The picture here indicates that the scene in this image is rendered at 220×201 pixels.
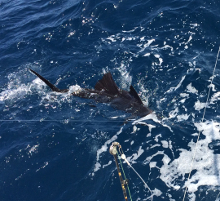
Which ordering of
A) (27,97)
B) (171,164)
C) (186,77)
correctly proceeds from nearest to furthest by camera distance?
(171,164), (186,77), (27,97)

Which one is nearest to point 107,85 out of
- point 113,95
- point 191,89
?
point 113,95

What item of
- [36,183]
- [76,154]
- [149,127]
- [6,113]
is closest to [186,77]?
[149,127]

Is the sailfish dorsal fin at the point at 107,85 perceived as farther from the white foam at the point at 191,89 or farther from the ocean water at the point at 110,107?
the white foam at the point at 191,89

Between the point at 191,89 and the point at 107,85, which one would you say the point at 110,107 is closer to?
the point at 107,85

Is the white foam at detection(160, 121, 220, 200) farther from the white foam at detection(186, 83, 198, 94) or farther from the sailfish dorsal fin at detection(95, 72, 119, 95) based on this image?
the sailfish dorsal fin at detection(95, 72, 119, 95)

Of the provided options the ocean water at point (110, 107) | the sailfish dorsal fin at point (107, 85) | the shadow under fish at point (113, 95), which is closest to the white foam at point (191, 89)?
the ocean water at point (110, 107)

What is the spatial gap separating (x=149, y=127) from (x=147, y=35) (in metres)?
5.33

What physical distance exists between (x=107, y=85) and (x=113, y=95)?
1.49ft

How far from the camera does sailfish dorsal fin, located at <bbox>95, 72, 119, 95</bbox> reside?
8320 mm

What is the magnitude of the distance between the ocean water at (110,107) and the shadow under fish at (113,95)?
0.23 metres

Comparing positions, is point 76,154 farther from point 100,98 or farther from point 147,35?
point 147,35

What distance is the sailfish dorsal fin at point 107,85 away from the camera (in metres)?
8.32

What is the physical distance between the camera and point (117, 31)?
37.4ft

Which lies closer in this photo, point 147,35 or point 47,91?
point 47,91
